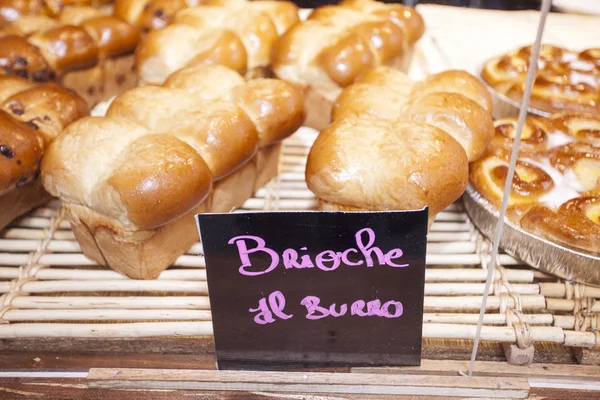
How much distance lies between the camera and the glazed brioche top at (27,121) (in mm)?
1733

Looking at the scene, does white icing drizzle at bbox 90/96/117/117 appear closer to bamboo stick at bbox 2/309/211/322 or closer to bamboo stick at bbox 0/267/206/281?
bamboo stick at bbox 0/267/206/281

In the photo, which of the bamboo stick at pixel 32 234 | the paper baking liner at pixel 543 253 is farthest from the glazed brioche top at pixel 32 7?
the paper baking liner at pixel 543 253

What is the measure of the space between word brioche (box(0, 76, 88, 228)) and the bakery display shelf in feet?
0.39

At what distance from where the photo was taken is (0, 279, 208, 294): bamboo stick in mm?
1633

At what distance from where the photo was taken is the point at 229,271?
4.12 ft

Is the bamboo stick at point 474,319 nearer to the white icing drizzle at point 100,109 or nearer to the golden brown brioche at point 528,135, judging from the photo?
the golden brown brioche at point 528,135

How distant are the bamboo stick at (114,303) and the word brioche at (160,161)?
0.13m

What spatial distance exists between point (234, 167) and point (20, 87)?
0.97m

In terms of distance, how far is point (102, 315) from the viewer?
59.6 inches

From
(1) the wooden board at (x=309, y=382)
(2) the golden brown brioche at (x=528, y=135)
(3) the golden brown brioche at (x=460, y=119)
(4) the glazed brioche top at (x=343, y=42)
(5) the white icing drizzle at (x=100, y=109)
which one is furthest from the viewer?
(5) the white icing drizzle at (x=100, y=109)

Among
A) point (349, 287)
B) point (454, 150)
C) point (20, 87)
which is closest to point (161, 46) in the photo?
point (20, 87)

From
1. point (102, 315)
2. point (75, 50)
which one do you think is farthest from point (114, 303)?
point (75, 50)

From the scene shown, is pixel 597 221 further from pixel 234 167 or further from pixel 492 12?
pixel 492 12

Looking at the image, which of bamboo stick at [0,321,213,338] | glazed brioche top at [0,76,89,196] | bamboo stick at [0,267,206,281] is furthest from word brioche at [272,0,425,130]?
bamboo stick at [0,321,213,338]
